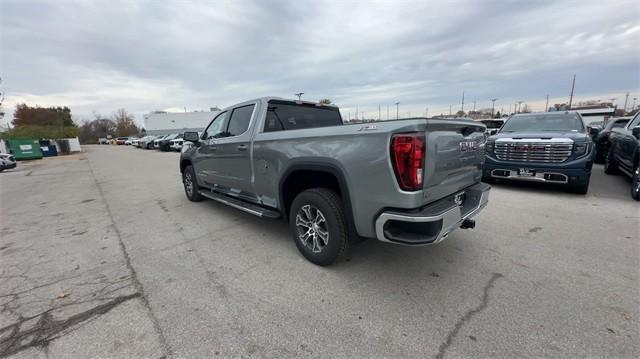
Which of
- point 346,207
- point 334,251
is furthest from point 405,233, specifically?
point 334,251

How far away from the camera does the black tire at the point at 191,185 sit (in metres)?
5.97

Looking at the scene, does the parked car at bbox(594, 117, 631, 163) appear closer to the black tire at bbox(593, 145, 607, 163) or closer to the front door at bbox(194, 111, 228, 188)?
the black tire at bbox(593, 145, 607, 163)

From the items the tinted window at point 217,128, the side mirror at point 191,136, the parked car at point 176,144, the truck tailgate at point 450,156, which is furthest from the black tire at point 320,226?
the parked car at point 176,144

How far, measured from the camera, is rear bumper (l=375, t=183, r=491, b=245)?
2.27m

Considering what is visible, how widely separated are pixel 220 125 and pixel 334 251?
3.24 meters

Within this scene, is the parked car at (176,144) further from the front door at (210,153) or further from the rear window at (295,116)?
the rear window at (295,116)

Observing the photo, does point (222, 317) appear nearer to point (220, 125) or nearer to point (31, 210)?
point (220, 125)

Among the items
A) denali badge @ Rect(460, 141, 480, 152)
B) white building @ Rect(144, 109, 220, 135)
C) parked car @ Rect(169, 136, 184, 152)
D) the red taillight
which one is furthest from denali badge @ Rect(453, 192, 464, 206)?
white building @ Rect(144, 109, 220, 135)

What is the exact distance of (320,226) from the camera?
10.0ft

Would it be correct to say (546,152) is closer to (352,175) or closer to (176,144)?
(352,175)

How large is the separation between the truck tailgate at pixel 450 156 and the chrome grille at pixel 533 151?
337 cm

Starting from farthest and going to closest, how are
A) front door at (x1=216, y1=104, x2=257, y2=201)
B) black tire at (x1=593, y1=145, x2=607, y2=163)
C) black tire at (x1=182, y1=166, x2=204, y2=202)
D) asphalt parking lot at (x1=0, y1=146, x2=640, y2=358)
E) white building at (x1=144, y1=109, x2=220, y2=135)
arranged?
white building at (x1=144, y1=109, x2=220, y2=135) < black tire at (x1=593, y1=145, x2=607, y2=163) < black tire at (x1=182, y1=166, x2=204, y2=202) < front door at (x1=216, y1=104, x2=257, y2=201) < asphalt parking lot at (x1=0, y1=146, x2=640, y2=358)

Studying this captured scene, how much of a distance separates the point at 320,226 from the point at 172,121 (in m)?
76.4

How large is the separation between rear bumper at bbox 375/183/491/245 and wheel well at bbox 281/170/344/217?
727 mm
